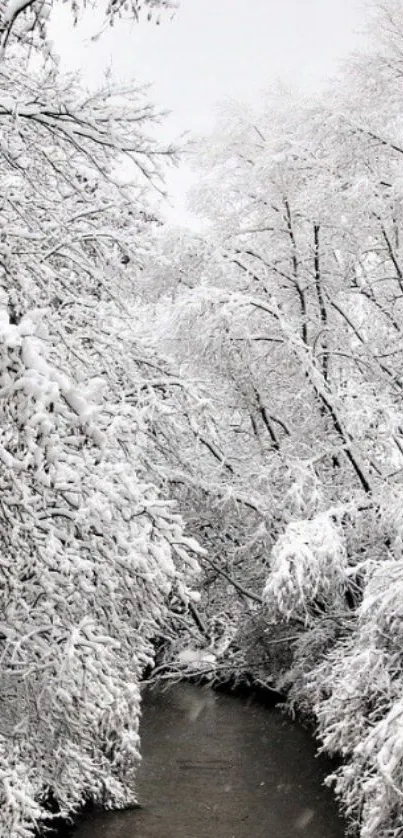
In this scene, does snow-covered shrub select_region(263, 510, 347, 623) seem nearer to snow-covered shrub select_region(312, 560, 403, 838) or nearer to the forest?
the forest

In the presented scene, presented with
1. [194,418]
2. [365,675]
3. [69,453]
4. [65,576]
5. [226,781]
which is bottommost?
[226,781]

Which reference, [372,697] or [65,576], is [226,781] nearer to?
[372,697]

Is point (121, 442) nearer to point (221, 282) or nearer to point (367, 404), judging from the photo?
point (367, 404)

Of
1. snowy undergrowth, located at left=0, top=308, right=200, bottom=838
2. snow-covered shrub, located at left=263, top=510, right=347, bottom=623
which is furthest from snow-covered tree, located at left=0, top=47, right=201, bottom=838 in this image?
snow-covered shrub, located at left=263, top=510, right=347, bottom=623

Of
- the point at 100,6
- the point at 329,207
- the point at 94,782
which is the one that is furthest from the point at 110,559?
the point at 329,207

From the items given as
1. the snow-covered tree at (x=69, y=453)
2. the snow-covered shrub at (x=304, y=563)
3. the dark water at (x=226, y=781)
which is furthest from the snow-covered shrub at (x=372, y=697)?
the dark water at (x=226, y=781)

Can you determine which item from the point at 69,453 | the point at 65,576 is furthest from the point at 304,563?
the point at 69,453

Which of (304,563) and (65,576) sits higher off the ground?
(304,563)

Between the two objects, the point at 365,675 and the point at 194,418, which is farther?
the point at 194,418

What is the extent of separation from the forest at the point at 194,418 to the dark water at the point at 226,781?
477mm

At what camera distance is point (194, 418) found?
6504 millimetres

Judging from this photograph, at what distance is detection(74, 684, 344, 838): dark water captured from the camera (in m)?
9.13

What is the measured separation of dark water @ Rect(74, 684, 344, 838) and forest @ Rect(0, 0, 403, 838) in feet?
1.56

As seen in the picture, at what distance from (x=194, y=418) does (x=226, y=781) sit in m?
6.20
